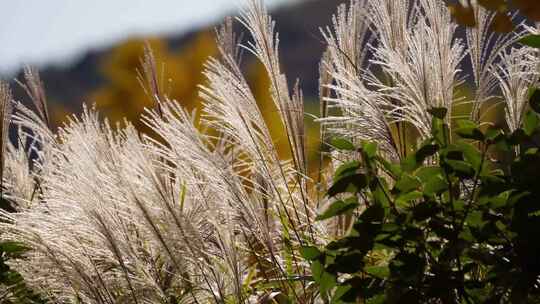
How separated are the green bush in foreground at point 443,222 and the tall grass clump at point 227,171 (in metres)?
0.20

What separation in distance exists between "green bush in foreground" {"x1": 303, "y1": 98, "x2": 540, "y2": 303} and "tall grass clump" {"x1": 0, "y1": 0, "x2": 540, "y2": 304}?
0.64ft

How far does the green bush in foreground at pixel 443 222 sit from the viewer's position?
2051mm

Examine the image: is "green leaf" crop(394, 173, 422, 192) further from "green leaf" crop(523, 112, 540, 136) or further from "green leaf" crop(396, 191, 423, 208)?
"green leaf" crop(523, 112, 540, 136)

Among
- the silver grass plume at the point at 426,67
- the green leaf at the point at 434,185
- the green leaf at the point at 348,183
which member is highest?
the silver grass plume at the point at 426,67

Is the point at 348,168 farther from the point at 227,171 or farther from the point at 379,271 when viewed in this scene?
the point at 227,171

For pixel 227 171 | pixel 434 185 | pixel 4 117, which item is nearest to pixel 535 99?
pixel 434 185

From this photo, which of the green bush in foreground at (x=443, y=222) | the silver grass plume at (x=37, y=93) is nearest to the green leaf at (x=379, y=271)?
the green bush in foreground at (x=443, y=222)

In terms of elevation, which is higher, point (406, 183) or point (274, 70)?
point (274, 70)

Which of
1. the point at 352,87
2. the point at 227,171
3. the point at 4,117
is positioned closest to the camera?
the point at 352,87

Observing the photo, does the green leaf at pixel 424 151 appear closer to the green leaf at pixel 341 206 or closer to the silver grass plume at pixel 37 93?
the green leaf at pixel 341 206

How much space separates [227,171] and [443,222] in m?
0.63

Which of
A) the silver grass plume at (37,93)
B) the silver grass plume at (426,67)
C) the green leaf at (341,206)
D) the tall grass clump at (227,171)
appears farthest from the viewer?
the silver grass plume at (37,93)

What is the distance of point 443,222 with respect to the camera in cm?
212

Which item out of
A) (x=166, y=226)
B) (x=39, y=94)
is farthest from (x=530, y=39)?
(x=39, y=94)
